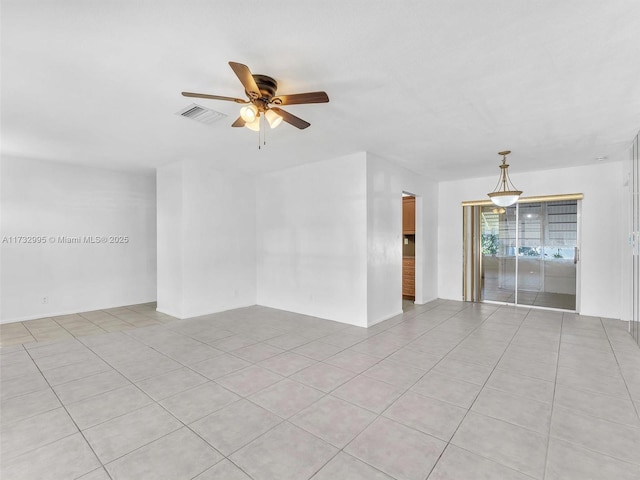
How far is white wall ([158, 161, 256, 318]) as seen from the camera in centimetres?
566

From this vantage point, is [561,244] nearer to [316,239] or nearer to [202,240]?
[316,239]

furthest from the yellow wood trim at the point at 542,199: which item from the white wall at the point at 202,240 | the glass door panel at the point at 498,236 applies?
the white wall at the point at 202,240

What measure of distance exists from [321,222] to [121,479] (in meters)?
4.42

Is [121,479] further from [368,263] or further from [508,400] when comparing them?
[368,263]

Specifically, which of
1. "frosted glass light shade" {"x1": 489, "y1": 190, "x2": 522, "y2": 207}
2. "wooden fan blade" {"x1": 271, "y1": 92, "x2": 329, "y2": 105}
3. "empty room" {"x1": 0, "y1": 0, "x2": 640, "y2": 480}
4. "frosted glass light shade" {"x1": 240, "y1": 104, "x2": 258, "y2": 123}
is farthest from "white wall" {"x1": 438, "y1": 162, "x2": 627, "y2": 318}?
"frosted glass light shade" {"x1": 240, "y1": 104, "x2": 258, "y2": 123}

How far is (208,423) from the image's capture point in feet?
8.00

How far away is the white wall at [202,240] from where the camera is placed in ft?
18.6

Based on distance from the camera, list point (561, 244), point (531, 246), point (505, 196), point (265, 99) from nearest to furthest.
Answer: point (265, 99), point (505, 196), point (561, 244), point (531, 246)

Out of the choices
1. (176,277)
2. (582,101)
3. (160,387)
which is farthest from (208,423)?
(582,101)

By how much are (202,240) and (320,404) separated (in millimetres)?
4144

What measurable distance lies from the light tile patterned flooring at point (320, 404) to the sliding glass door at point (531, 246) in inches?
95.9

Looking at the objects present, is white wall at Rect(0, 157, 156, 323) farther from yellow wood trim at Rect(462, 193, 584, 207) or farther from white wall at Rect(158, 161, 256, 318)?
A: yellow wood trim at Rect(462, 193, 584, 207)

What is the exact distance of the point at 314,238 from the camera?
584 centimetres

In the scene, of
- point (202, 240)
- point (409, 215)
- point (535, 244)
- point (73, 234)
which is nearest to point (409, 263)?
point (409, 215)
